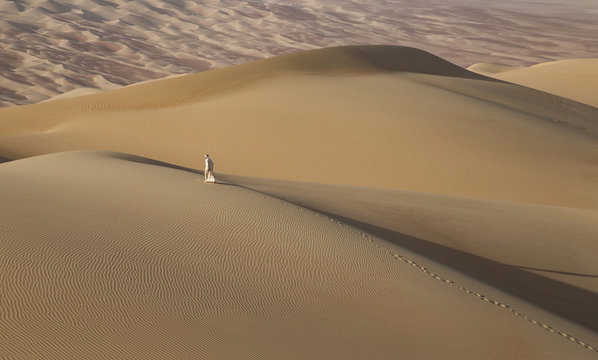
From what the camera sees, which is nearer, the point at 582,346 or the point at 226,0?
the point at 582,346

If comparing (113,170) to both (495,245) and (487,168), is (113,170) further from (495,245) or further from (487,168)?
(487,168)

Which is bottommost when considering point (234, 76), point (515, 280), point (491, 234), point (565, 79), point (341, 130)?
point (341, 130)

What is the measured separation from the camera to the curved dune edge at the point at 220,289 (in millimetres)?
5043

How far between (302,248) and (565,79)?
45252 millimetres

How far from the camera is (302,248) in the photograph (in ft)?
25.4

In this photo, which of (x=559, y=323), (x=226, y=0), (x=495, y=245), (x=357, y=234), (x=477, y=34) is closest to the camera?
(x=559, y=323)

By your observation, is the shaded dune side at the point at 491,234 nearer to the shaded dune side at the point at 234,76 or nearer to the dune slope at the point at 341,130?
the dune slope at the point at 341,130

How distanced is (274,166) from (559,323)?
12283 mm

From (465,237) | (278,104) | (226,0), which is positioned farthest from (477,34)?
(465,237)

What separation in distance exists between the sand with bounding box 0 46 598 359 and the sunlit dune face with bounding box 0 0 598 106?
3017cm

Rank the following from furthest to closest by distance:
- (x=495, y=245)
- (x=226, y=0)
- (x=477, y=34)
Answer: (x=226, y=0), (x=477, y=34), (x=495, y=245)

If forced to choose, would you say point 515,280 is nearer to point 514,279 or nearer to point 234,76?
point 514,279

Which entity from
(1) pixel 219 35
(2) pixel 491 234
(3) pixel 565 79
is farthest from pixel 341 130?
(1) pixel 219 35

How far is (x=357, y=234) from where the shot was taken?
884cm
